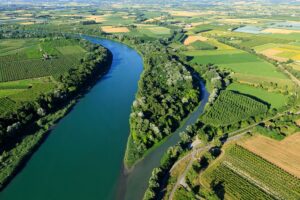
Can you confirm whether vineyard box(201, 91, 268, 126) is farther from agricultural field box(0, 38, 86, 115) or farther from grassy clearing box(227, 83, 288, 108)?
agricultural field box(0, 38, 86, 115)

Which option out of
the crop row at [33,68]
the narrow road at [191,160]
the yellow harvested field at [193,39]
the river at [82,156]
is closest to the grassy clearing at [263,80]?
the narrow road at [191,160]

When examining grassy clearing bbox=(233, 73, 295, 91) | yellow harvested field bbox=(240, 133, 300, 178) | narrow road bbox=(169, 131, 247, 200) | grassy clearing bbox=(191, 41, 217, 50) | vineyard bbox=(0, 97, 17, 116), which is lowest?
narrow road bbox=(169, 131, 247, 200)

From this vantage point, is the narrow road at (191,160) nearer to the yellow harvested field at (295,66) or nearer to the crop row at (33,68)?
the yellow harvested field at (295,66)

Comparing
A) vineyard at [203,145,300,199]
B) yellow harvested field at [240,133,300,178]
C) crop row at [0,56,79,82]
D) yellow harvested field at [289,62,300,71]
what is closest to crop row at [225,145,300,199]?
vineyard at [203,145,300,199]

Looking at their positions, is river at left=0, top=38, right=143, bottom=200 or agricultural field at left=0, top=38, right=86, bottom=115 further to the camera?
agricultural field at left=0, top=38, right=86, bottom=115

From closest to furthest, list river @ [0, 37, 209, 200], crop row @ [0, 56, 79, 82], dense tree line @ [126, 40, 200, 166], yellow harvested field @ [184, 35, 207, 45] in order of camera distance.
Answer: river @ [0, 37, 209, 200]
dense tree line @ [126, 40, 200, 166]
crop row @ [0, 56, 79, 82]
yellow harvested field @ [184, 35, 207, 45]

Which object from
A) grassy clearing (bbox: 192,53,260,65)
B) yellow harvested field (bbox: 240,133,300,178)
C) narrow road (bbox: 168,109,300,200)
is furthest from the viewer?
grassy clearing (bbox: 192,53,260,65)

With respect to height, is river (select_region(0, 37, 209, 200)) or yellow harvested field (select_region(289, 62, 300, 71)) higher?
yellow harvested field (select_region(289, 62, 300, 71))
